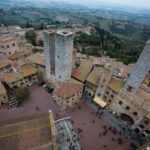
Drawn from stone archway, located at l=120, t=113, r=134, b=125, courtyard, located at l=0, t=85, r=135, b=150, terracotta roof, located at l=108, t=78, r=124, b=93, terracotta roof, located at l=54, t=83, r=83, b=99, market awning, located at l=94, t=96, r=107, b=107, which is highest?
terracotta roof, located at l=108, t=78, r=124, b=93

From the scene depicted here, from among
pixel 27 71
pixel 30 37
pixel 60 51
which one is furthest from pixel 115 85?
pixel 30 37

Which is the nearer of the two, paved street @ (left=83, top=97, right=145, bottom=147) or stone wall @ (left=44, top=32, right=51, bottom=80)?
paved street @ (left=83, top=97, right=145, bottom=147)

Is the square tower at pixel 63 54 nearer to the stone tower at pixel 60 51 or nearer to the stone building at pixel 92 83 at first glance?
the stone tower at pixel 60 51

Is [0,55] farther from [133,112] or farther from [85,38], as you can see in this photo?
[85,38]

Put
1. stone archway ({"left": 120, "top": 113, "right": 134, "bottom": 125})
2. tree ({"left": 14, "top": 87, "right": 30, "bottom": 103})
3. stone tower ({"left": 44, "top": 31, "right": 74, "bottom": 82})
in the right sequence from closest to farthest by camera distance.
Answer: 1. stone tower ({"left": 44, "top": 31, "right": 74, "bottom": 82})
2. stone archway ({"left": 120, "top": 113, "right": 134, "bottom": 125})
3. tree ({"left": 14, "top": 87, "right": 30, "bottom": 103})

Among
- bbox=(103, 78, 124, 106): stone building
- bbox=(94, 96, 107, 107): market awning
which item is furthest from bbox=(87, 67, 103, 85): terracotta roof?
bbox=(94, 96, 107, 107): market awning

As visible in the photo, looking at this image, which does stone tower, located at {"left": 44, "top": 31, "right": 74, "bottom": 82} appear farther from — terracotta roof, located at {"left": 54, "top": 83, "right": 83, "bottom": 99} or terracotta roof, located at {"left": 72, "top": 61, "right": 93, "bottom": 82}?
terracotta roof, located at {"left": 72, "top": 61, "right": 93, "bottom": 82}

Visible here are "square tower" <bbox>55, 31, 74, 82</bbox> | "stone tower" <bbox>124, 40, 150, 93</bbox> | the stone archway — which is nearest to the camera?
"stone tower" <bbox>124, 40, 150, 93</bbox>
